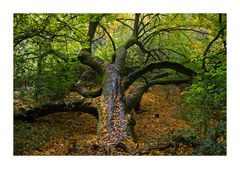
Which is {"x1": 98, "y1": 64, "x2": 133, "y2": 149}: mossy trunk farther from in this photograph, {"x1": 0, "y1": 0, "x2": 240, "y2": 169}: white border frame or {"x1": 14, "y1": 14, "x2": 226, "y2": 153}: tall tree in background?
{"x1": 0, "y1": 0, "x2": 240, "y2": 169}: white border frame

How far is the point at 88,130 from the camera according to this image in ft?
26.8

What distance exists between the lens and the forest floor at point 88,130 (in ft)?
19.6

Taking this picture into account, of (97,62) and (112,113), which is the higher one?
(97,62)

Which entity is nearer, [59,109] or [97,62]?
[59,109]
